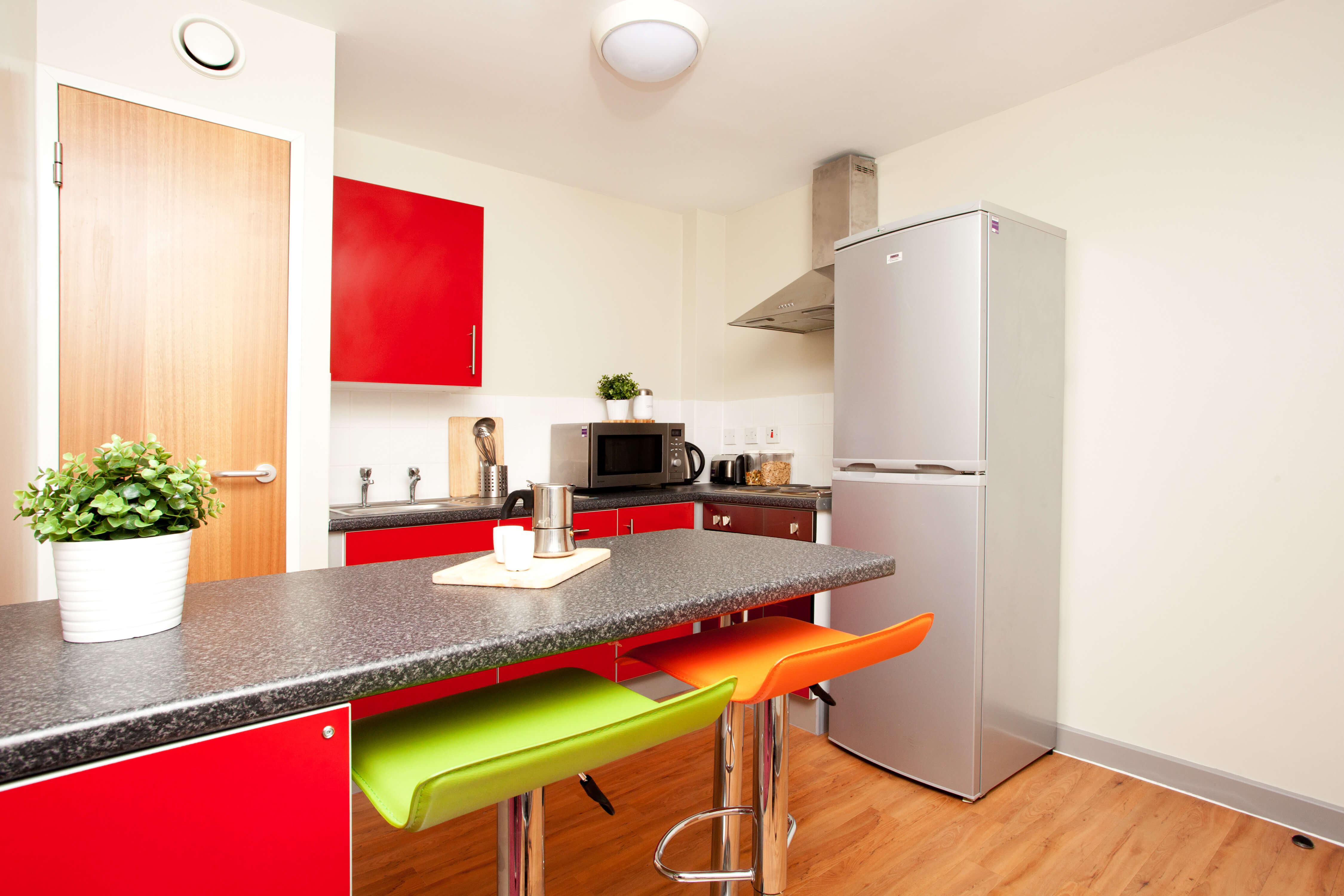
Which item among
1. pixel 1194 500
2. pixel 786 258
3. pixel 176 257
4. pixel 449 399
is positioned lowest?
pixel 1194 500

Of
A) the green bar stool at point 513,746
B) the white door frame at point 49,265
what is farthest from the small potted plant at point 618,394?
the green bar stool at point 513,746

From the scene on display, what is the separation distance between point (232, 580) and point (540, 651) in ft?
2.16

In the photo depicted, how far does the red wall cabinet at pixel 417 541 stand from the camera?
229 cm

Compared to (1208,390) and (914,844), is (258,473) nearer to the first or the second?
(914,844)

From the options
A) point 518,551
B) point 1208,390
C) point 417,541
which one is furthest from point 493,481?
point 1208,390

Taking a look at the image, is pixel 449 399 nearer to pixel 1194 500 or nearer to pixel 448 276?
pixel 448 276

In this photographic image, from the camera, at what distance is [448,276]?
108 inches

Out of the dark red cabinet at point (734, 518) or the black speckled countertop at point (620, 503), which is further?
the dark red cabinet at point (734, 518)

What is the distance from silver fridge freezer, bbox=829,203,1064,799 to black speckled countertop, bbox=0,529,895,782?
1.09 m

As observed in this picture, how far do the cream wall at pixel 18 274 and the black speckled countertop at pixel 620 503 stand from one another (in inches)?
29.9

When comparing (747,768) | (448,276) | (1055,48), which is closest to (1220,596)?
(747,768)

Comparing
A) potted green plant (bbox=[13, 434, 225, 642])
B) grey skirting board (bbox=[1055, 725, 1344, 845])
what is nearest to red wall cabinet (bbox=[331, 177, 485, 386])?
potted green plant (bbox=[13, 434, 225, 642])

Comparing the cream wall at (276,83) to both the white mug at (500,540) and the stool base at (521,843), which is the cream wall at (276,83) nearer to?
the white mug at (500,540)

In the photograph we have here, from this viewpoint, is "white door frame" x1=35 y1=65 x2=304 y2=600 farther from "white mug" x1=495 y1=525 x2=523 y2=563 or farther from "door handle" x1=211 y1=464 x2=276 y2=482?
"white mug" x1=495 y1=525 x2=523 y2=563
